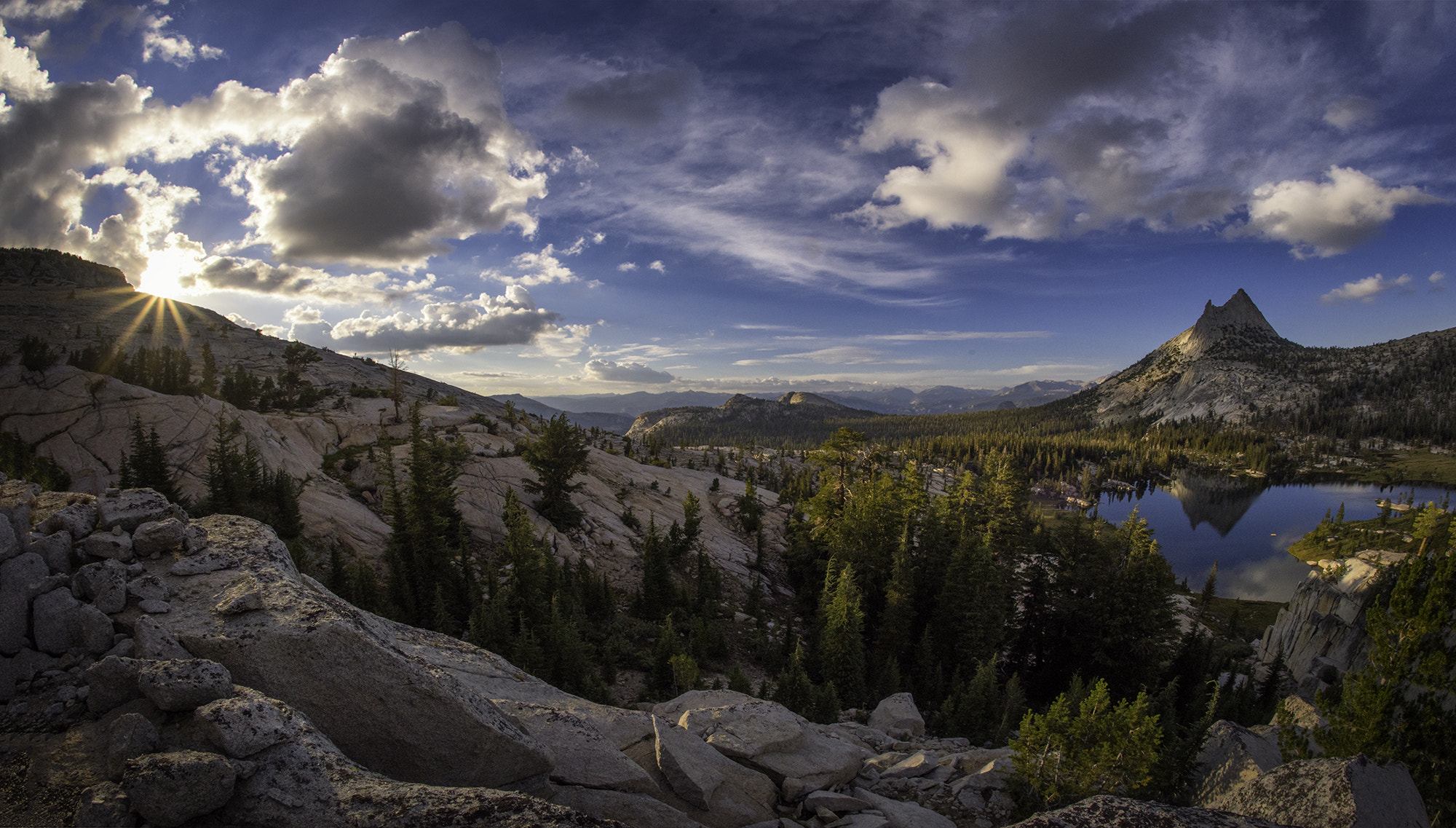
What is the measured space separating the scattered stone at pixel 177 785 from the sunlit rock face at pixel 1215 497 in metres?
161

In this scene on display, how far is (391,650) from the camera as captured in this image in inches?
279

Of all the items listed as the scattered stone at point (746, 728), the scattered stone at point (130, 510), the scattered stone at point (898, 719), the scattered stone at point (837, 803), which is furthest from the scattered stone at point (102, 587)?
the scattered stone at point (898, 719)

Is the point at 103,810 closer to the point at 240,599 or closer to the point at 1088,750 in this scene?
the point at 240,599

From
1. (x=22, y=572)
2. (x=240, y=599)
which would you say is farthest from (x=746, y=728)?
(x=22, y=572)

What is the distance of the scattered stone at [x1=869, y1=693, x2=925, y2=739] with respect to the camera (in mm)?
18422

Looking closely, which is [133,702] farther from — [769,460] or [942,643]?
[769,460]

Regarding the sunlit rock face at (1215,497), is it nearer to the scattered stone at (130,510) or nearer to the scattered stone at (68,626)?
the scattered stone at (68,626)

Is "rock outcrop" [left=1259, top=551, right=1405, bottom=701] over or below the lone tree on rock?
below

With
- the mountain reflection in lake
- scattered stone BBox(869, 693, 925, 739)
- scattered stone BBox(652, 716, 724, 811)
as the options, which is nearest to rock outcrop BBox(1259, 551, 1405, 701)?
the mountain reflection in lake

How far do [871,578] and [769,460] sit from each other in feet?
342

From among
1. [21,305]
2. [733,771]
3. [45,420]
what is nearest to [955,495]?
[733,771]

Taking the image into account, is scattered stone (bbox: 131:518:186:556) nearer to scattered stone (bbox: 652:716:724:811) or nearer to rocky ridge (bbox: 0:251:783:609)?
scattered stone (bbox: 652:716:724:811)

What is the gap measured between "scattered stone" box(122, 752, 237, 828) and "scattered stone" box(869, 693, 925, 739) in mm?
18596

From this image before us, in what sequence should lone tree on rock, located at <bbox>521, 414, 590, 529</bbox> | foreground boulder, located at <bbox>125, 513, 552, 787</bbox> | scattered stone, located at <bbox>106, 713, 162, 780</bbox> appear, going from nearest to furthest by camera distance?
scattered stone, located at <bbox>106, 713, 162, 780</bbox> < foreground boulder, located at <bbox>125, 513, 552, 787</bbox> < lone tree on rock, located at <bbox>521, 414, 590, 529</bbox>
